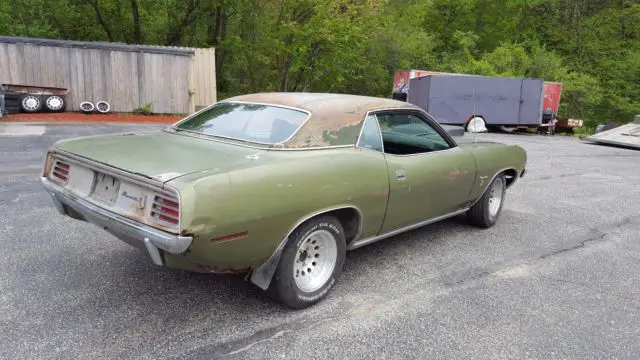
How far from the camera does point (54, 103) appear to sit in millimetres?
14148

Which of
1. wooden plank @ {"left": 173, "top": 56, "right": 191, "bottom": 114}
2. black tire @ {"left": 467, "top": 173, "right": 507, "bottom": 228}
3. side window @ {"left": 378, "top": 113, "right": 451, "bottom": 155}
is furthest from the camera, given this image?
wooden plank @ {"left": 173, "top": 56, "right": 191, "bottom": 114}

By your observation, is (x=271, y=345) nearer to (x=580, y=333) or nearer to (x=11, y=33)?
(x=580, y=333)

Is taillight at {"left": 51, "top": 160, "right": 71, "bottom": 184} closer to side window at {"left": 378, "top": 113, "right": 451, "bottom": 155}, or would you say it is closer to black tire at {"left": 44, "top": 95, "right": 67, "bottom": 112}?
side window at {"left": 378, "top": 113, "right": 451, "bottom": 155}

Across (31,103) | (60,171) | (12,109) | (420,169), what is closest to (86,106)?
(31,103)

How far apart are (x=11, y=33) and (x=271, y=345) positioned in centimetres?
2234

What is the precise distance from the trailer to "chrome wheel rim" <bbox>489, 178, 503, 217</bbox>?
12578 millimetres

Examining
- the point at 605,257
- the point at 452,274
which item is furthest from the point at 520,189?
the point at 452,274

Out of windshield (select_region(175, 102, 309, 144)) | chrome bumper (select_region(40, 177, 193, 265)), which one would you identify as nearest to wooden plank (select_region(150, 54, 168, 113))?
windshield (select_region(175, 102, 309, 144))

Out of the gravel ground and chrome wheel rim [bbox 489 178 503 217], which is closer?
the gravel ground

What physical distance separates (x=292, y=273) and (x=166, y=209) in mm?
938

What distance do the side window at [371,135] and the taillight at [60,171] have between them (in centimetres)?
213

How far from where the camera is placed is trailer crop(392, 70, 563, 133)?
18453 millimetres

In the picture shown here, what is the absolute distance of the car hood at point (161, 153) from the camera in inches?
110

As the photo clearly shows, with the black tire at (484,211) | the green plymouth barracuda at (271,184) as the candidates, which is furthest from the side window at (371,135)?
the black tire at (484,211)
